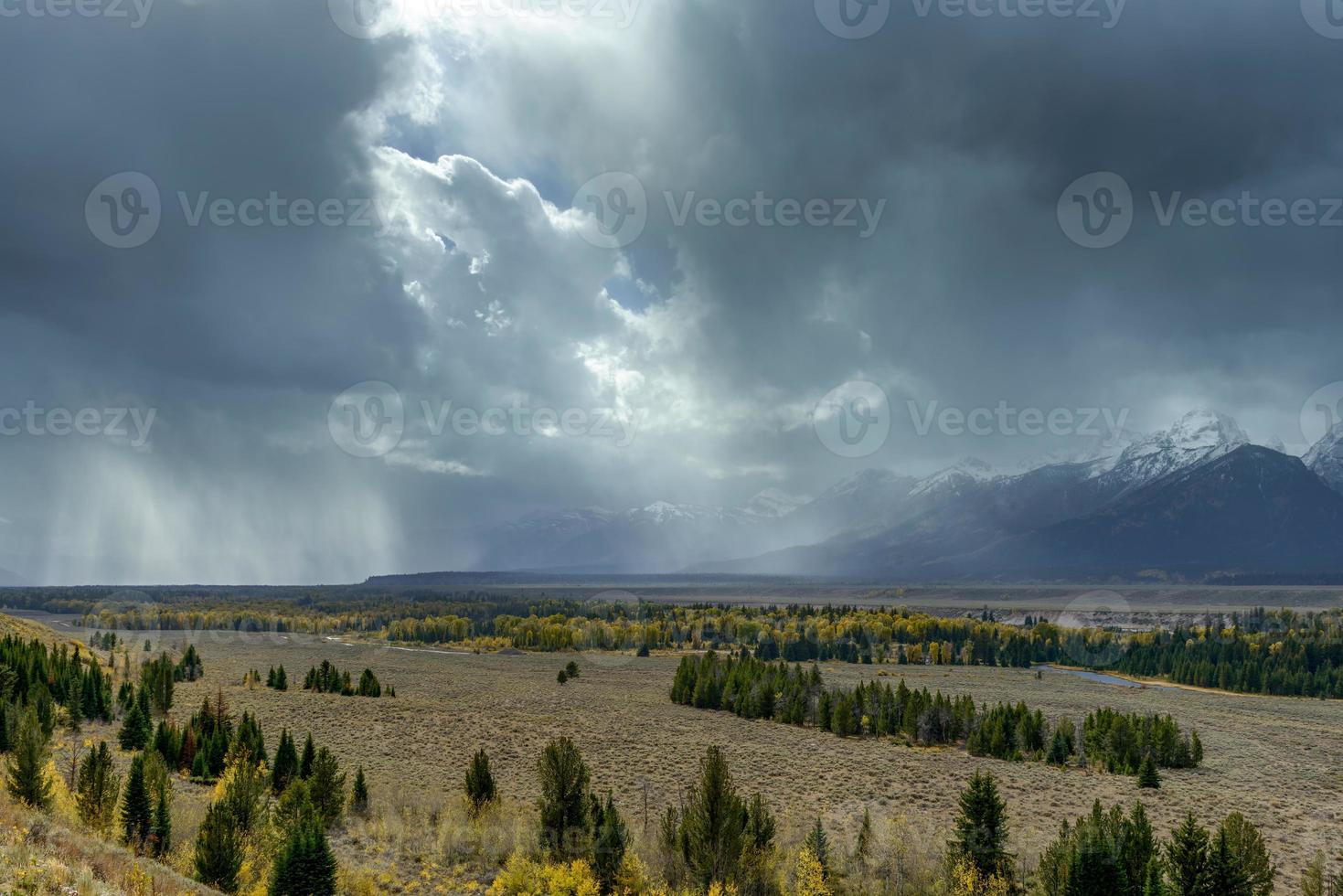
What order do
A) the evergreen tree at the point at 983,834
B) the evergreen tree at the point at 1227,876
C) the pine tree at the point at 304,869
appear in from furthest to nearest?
the evergreen tree at the point at 983,834 < the pine tree at the point at 304,869 < the evergreen tree at the point at 1227,876

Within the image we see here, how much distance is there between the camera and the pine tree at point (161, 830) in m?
26.6

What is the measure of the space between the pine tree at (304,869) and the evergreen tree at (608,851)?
9.37 metres

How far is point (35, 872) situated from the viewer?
1519 centimetres

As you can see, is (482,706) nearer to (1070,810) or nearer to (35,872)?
(1070,810)

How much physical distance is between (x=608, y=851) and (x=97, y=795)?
1912 cm

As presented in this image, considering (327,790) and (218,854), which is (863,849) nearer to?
(327,790)

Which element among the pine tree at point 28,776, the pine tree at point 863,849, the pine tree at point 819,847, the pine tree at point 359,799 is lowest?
the pine tree at point 863,849

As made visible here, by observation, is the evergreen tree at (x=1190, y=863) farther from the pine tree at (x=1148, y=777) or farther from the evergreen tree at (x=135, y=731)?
the evergreen tree at (x=135, y=731)

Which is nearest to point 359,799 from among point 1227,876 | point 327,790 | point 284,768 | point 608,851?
point 327,790

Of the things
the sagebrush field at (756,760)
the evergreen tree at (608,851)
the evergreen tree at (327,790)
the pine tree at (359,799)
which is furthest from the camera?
the sagebrush field at (756,760)

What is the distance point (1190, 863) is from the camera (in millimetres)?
23797

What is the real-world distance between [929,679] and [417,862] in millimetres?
106266

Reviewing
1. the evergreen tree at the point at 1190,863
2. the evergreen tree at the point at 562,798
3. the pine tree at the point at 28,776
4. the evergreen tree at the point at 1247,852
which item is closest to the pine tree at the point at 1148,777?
the evergreen tree at the point at 1247,852

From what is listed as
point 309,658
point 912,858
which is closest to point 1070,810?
point 912,858
